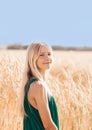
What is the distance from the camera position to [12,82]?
4840mm

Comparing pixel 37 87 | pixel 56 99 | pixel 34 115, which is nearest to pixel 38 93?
pixel 37 87

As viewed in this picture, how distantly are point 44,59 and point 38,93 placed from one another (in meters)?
0.27

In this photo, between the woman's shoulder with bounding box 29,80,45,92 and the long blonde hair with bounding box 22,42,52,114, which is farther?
the long blonde hair with bounding box 22,42,52,114

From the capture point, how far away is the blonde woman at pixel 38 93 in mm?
3092

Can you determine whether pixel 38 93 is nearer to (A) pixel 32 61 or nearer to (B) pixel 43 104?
(B) pixel 43 104

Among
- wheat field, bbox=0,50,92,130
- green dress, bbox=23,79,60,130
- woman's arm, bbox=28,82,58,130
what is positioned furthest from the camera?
wheat field, bbox=0,50,92,130

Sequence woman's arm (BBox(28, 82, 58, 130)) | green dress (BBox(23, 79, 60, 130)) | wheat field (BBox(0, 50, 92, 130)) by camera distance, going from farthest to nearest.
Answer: wheat field (BBox(0, 50, 92, 130)) → green dress (BBox(23, 79, 60, 130)) → woman's arm (BBox(28, 82, 58, 130))

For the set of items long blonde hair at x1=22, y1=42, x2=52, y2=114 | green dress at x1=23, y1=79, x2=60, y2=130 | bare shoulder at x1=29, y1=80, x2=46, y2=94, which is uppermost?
long blonde hair at x1=22, y1=42, x2=52, y2=114

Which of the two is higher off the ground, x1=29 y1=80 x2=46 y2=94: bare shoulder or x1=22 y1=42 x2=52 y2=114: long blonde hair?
x1=22 y1=42 x2=52 y2=114: long blonde hair

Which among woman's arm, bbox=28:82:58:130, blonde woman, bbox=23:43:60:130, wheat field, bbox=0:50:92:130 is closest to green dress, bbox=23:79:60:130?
blonde woman, bbox=23:43:60:130

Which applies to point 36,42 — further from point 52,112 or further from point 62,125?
point 62,125

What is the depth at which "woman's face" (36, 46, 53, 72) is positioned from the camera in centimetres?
323

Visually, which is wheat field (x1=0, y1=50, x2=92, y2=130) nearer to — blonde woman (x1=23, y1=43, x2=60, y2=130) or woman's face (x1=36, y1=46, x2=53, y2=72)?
blonde woman (x1=23, y1=43, x2=60, y2=130)

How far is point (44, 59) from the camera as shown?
3242mm
